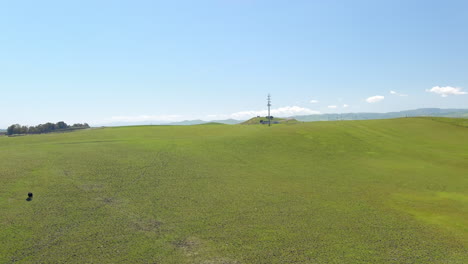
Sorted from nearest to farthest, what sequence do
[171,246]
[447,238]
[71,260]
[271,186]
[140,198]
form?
1. [71,260]
2. [171,246]
3. [447,238]
4. [140,198]
5. [271,186]

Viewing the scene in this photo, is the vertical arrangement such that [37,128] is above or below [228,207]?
above

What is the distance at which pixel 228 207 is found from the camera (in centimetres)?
2008

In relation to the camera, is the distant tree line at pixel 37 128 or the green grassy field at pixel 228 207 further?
the distant tree line at pixel 37 128

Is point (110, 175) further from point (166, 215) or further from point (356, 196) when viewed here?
point (356, 196)

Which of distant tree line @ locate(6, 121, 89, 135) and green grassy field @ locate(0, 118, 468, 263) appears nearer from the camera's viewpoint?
green grassy field @ locate(0, 118, 468, 263)

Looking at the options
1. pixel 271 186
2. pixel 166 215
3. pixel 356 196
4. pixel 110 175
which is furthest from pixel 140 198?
pixel 356 196

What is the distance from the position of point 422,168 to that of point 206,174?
28781 mm

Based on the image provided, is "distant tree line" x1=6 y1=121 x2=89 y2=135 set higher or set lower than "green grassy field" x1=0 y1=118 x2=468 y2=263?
higher

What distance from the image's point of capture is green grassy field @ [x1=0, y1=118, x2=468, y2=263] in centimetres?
1393

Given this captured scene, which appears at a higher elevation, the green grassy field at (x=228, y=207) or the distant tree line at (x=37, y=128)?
the distant tree line at (x=37, y=128)

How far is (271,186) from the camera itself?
2597cm

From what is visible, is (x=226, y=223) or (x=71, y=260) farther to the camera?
(x=226, y=223)

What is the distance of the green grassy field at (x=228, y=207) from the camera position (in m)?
13.9

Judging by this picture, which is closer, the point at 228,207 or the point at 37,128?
the point at 228,207
